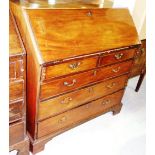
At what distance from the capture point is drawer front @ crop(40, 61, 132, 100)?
1.68 m

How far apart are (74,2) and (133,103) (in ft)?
4.97

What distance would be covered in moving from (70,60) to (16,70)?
0.40 meters

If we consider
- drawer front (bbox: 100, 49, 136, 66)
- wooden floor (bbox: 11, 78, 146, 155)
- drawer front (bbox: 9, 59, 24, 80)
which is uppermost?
drawer front (bbox: 9, 59, 24, 80)

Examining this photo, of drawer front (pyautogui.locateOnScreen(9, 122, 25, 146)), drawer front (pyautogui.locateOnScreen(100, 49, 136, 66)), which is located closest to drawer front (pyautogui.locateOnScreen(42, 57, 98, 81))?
drawer front (pyautogui.locateOnScreen(100, 49, 136, 66))

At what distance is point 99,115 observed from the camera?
7.89 ft

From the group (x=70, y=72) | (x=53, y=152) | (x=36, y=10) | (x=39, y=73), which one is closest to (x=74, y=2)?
(x=36, y=10)

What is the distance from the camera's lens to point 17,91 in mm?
1529

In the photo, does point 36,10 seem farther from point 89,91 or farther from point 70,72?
point 89,91

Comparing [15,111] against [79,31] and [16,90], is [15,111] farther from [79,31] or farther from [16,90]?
[79,31]

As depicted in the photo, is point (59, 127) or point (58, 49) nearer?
point (58, 49)

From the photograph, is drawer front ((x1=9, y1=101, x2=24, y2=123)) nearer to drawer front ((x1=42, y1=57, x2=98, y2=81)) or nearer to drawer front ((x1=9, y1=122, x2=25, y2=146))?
drawer front ((x1=9, y1=122, x2=25, y2=146))

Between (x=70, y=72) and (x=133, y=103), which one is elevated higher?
(x=70, y=72)

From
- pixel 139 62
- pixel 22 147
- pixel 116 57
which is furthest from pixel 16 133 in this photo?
pixel 139 62

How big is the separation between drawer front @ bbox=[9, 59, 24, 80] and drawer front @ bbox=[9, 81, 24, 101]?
4cm
